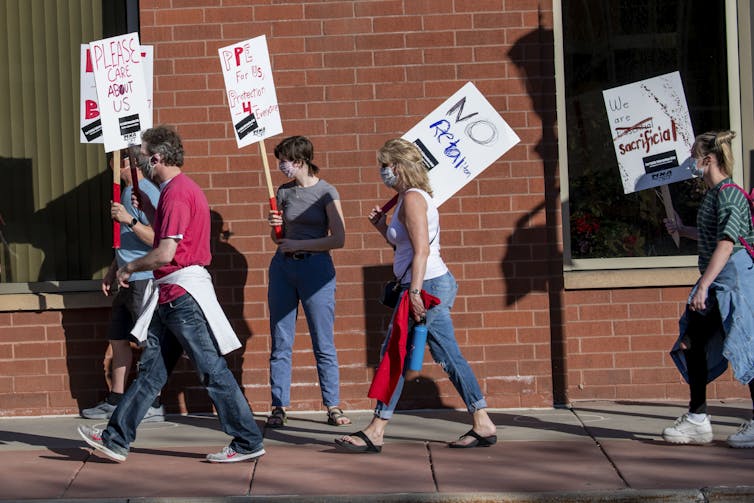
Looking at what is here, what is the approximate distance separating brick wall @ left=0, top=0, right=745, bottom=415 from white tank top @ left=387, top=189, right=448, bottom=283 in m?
1.38

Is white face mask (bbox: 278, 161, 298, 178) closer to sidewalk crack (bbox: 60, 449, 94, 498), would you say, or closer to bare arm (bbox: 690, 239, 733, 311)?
sidewalk crack (bbox: 60, 449, 94, 498)

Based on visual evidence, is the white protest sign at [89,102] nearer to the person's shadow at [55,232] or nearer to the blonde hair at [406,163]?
the person's shadow at [55,232]

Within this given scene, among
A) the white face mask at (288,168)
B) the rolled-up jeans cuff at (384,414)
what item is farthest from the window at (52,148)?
the rolled-up jeans cuff at (384,414)

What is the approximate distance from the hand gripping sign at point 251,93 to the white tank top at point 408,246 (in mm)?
1114

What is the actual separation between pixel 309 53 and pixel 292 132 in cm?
57

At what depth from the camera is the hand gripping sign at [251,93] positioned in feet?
24.9

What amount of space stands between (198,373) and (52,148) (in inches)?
114

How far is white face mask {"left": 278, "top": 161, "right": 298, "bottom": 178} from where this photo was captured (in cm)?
Answer: 759

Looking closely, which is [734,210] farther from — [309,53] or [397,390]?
[309,53]

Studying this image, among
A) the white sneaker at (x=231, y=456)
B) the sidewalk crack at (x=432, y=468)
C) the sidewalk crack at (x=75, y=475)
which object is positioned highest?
the white sneaker at (x=231, y=456)

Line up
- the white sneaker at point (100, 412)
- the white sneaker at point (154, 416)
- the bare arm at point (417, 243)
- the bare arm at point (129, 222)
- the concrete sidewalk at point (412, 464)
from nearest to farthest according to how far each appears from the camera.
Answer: the concrete sidewalk at point (412, 464)
the bare arm at point (417, 243)
the bare arm at point (129, 222)
the white sneaker at point (154, 416)
the white sneaker at point (100, 412)

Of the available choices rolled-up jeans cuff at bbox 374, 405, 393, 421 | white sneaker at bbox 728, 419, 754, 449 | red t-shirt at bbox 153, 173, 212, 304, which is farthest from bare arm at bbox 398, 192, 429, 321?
white sneaker at bbox 728, 419, 754, 449

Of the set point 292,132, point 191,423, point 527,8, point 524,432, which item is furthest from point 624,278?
point 191,423

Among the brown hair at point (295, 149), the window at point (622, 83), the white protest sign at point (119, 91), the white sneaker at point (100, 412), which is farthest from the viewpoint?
the window at point (622, 83)
